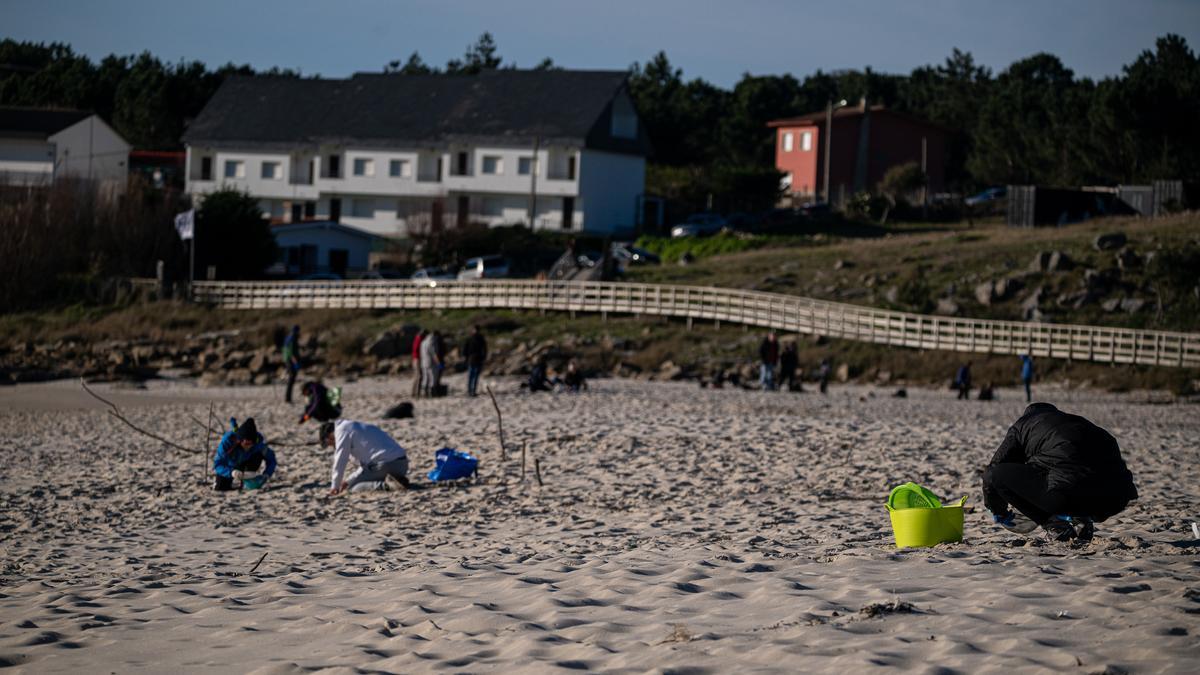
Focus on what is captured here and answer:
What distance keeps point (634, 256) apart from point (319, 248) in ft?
48.9

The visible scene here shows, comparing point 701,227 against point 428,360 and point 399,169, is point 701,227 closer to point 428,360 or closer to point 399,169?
point 399,169

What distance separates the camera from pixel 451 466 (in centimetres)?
1511

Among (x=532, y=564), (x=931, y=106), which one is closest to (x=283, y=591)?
(x=532, y=564)

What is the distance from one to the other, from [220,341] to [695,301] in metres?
16.1

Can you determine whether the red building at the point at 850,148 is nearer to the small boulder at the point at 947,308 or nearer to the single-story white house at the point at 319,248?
the single-story white house at the point at 319,248

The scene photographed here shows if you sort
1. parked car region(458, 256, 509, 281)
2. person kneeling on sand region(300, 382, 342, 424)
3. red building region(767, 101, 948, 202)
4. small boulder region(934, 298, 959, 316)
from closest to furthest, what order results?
1. person kneeling on sand region(300, 382, 342, 424)
2. small boulder region(934, 298, 959, 316)
3. parked car region(458, 256, 509, 281)
4. red building region(767, 101, 948, 202)

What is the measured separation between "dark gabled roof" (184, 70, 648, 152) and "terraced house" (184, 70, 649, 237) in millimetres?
88

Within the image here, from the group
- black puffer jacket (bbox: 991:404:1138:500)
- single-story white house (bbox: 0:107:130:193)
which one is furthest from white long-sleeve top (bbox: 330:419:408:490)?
single-story white house (bbox: 0:107:130:193)

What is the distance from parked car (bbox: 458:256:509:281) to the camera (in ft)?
168

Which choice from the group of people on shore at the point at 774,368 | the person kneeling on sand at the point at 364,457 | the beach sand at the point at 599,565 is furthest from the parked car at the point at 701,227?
the person kneeling on sand at the point at 364,457

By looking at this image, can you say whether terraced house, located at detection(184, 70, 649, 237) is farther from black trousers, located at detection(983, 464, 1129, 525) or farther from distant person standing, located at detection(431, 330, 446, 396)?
black trousers, located at detection(983, 464, 1129, 525)

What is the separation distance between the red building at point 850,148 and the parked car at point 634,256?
20816mm

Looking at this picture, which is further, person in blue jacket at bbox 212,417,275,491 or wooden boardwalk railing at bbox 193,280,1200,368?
wooden boardwalk railing at bbox 193,280,1200,368

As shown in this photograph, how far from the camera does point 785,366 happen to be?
2959 cm
